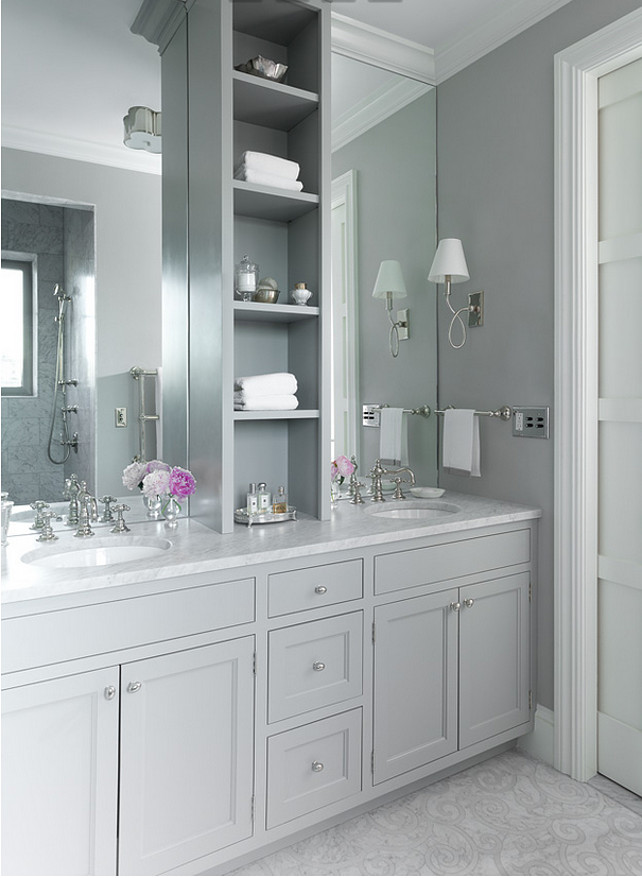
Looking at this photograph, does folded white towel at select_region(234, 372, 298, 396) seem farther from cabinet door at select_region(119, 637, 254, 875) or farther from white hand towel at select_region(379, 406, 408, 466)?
cabinet door at select_region(119, 637, 254, 875)

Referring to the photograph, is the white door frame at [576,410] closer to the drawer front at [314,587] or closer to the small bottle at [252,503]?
the drawer front at [314,587]

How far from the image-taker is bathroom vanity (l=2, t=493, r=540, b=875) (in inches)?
55.6

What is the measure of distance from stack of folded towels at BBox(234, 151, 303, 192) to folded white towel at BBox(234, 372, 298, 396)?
0.61 m

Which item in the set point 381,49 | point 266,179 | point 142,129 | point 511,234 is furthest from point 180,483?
point 381,49

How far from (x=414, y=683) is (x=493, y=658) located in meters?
0.36

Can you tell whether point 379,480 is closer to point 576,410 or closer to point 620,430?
point 576,410

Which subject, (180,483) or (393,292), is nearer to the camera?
(180,483)

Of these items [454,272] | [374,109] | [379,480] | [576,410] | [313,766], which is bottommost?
[313,766]

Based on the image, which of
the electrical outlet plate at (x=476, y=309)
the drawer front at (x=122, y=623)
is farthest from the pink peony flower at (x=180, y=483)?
the electrical outlet plate at (x=476, y=309)

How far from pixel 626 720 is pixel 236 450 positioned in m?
1.60

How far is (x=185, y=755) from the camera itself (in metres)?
1.57

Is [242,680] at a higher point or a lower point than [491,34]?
lower

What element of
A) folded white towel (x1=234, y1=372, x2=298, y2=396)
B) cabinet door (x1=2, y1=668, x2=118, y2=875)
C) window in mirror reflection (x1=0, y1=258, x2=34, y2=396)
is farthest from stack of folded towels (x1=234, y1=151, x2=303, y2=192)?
cabinet door (x1=2, y1=668, x2=118, y2=875)

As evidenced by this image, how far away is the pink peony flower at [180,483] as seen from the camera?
194 cm
